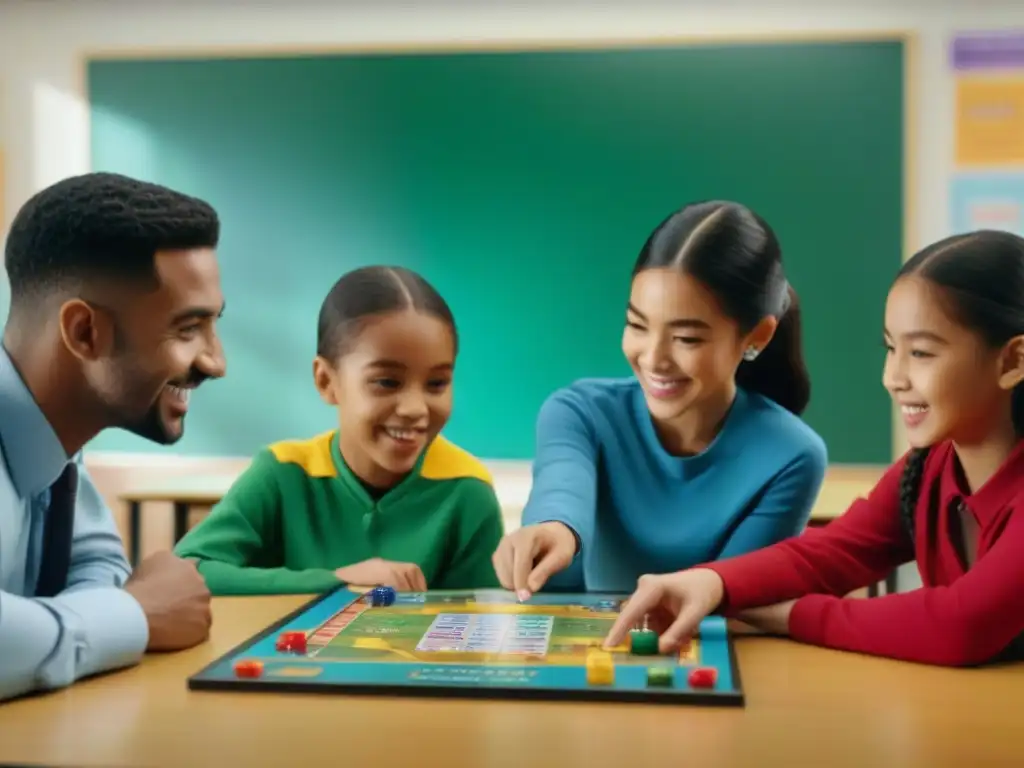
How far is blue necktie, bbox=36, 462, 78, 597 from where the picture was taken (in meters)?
1.19

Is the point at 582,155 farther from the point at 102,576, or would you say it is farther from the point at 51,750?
the point at 51,750

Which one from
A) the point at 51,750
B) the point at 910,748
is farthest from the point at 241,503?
the point at 910,748

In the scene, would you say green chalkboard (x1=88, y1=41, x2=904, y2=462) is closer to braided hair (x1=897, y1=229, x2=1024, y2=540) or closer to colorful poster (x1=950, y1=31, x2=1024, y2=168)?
colorful poster (x1=950, y1=31, x2=1024, y2=168)

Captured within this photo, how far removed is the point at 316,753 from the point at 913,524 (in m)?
0.77

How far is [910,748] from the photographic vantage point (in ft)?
2.68

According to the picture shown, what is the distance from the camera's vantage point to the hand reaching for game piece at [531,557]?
1235mm

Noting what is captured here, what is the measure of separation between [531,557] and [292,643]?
1.06 feet

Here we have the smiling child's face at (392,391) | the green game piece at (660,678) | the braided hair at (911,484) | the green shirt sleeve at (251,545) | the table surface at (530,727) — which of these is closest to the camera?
the table surface at (530,727)

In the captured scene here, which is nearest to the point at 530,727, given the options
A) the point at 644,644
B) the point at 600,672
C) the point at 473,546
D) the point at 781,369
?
the point at 600,672

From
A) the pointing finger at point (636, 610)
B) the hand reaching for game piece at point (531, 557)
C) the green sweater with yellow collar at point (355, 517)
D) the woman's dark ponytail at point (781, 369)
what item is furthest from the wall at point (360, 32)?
the pointing finger at point (636, 610)

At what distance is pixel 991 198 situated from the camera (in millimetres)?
2490

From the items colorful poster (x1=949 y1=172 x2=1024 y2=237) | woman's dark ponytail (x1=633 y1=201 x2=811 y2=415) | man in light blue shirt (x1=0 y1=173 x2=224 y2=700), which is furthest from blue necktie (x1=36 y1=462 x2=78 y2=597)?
colorful poster (x1=949 y1=172 x2=1024 y2=237)

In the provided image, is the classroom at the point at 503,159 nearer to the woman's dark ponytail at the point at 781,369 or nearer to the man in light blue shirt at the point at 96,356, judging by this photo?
the woman's dark ponytail at the point at 781,369

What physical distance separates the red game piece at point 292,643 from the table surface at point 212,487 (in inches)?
51.6
